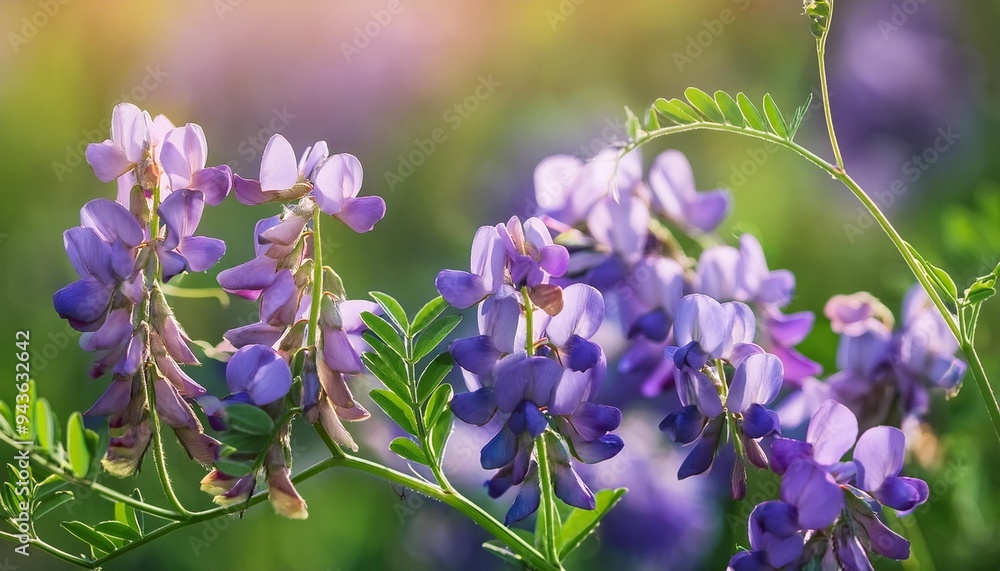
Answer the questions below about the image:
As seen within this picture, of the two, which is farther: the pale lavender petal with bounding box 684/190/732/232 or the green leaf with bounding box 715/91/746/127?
the pale lavender petal with bounding box 684/190/732/232

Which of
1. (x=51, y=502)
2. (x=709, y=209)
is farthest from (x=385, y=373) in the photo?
(x=709, y=209)

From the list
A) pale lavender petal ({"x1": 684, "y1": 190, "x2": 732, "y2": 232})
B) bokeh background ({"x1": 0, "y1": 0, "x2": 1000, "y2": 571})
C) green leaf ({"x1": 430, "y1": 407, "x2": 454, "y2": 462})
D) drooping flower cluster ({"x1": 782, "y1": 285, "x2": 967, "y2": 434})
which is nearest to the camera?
green leaf ({"x1": 430, "y1": 407, "x2": 454, "y2": 462})

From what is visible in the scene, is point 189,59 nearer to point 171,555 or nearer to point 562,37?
point 562,37

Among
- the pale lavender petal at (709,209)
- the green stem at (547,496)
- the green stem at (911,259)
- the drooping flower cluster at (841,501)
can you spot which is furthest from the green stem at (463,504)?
the pale lavender petal at (709,209)

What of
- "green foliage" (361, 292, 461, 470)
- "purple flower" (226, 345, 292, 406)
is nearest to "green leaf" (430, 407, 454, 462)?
"green foliage" (361, 292, 461, 470)

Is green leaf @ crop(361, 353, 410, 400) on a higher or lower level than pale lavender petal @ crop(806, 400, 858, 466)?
lower

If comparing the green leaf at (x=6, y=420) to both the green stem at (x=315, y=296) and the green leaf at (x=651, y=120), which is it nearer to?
the green stem at (x=315, y=296)

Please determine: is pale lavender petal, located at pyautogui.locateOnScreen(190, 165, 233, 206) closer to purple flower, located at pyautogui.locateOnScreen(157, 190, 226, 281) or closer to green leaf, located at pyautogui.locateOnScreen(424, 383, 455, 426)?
purple flower, located at pyautogui.locateOnScreen(157, 190, 226, 281)
